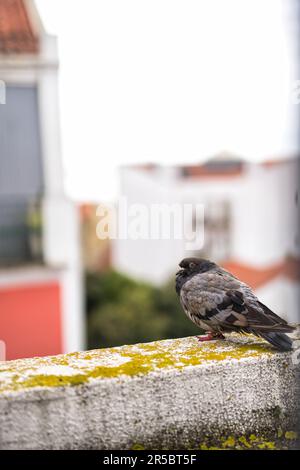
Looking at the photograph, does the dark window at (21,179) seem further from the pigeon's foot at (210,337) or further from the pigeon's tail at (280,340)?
the pigeon's tail at (280,340)

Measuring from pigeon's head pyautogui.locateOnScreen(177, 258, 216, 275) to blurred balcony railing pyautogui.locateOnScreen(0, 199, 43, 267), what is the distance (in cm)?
715

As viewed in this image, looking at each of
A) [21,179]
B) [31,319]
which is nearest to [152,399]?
[31,319]

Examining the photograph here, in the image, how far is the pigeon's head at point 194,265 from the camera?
2.45m

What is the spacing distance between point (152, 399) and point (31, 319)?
24.3ft

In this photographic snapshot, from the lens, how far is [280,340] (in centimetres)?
205

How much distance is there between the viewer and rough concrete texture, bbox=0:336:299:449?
67.9 inches

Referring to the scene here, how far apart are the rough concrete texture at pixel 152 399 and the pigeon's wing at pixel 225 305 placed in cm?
10

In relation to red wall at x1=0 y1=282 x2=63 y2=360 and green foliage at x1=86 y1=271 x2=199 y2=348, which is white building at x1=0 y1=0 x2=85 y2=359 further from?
green foliage at x1=86 y1=271 x2=199 y2=348

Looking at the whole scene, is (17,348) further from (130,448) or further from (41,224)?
(130,448)

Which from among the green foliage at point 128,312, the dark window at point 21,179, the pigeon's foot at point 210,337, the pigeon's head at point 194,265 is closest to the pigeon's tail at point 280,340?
the pigeon's foot at point 210,337

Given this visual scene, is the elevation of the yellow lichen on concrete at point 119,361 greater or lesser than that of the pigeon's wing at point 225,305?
lesser

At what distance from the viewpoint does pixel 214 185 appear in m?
16.5

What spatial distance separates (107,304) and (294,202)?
10855 millimetres
